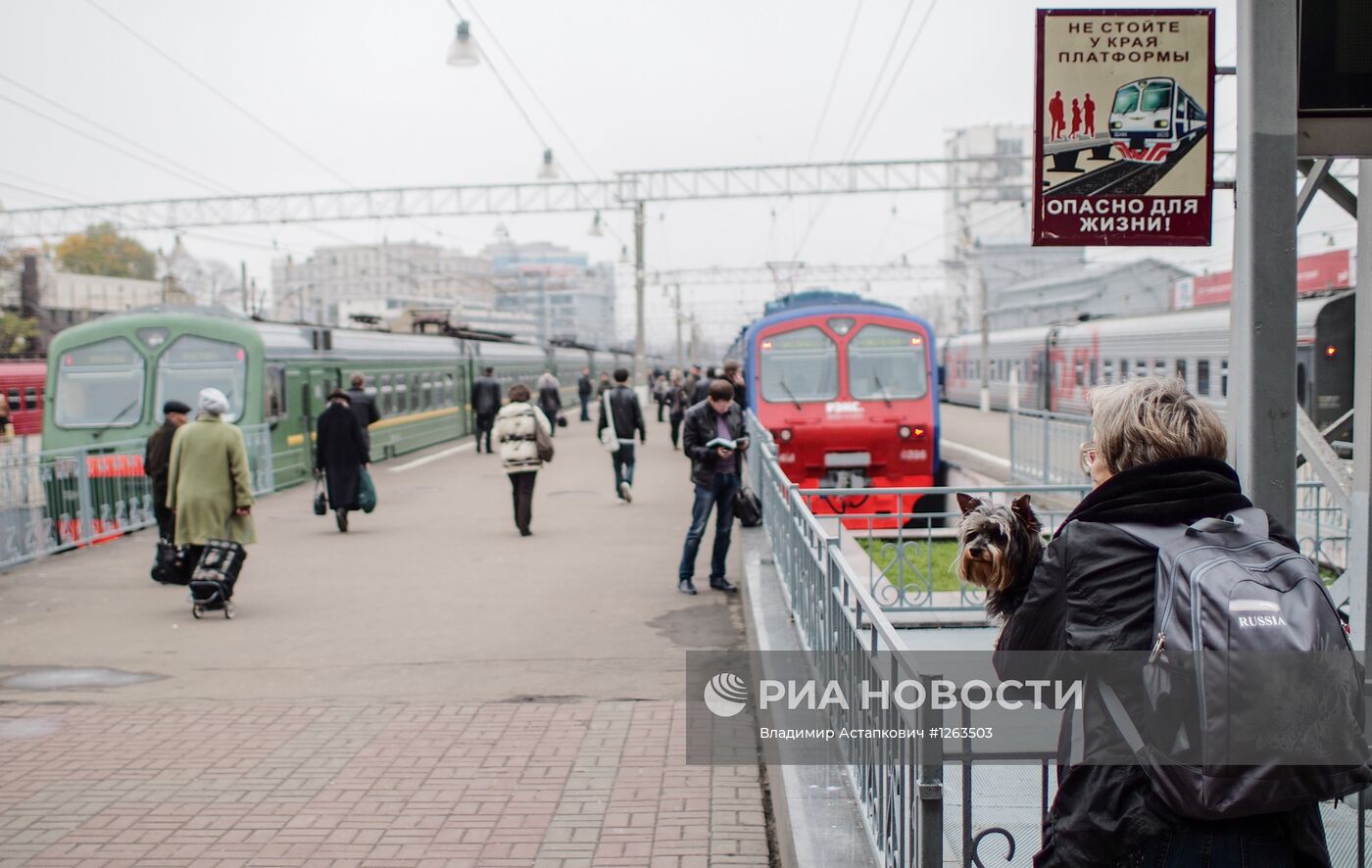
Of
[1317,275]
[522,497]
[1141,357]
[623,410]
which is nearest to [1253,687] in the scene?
[522,497]

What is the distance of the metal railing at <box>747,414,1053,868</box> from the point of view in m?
2.71

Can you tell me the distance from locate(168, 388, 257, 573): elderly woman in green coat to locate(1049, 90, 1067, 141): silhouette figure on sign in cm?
668

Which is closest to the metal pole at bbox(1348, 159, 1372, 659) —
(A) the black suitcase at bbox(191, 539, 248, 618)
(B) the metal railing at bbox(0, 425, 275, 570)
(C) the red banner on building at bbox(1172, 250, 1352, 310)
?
(A) the black suitcase at bbox(191, 539, 248, 618)

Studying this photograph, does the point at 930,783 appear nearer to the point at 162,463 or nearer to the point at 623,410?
the point at 162,463

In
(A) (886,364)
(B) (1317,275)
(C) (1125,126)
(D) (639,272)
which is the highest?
(D) (639,272)

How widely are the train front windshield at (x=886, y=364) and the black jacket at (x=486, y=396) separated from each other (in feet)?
35.0

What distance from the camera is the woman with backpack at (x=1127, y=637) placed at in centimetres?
224

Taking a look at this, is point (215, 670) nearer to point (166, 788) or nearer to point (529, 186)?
point (166, 788)

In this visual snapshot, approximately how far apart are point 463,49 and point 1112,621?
14.7 meters

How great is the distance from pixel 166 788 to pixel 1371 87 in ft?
18.6

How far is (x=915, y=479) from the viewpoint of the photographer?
14586 mm

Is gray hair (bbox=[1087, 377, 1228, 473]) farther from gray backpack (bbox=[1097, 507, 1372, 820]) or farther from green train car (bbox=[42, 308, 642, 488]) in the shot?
green train car (bbox=[42, 308, 642, 488])

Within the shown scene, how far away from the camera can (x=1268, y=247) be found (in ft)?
12.9

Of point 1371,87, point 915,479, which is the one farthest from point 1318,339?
point 1371,87
